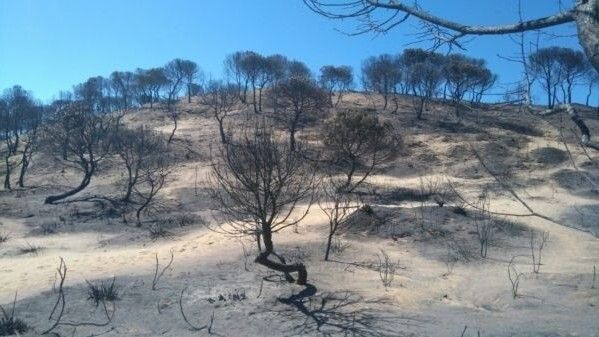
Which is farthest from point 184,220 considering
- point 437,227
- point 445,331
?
point 445,331

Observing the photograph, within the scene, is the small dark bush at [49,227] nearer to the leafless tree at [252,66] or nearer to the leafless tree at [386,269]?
the leafless tree at [386,269]

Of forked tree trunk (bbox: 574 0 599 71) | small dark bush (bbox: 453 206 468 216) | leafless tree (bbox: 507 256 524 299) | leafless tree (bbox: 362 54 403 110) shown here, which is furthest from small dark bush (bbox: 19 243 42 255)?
leafless tree (bbox: 362 54 403 110)

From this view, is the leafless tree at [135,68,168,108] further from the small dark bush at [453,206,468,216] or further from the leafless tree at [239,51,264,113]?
the small dark bush at [453,206,468,216]

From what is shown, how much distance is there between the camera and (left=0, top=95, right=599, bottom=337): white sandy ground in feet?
→ 28.1

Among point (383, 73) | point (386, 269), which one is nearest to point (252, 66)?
point (383, 73)

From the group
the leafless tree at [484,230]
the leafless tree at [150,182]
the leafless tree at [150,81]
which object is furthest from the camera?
the leafless tree at [150,81]

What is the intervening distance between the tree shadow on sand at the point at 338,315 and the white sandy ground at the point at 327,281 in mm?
21

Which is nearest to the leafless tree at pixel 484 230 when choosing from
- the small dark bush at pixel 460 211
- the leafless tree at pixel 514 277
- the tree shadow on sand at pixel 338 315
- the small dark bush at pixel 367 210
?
the small dark bush at pixel 460 211

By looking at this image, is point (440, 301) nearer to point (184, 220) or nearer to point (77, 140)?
point (184, 220)

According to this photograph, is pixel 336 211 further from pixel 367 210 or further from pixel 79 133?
pixel 79 133

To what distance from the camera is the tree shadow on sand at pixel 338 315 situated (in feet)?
26.8

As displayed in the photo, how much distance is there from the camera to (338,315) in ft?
29.3

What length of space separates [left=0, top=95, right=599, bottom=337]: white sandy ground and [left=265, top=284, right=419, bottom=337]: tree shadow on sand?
21 millimetres

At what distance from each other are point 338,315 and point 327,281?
7.52ft
